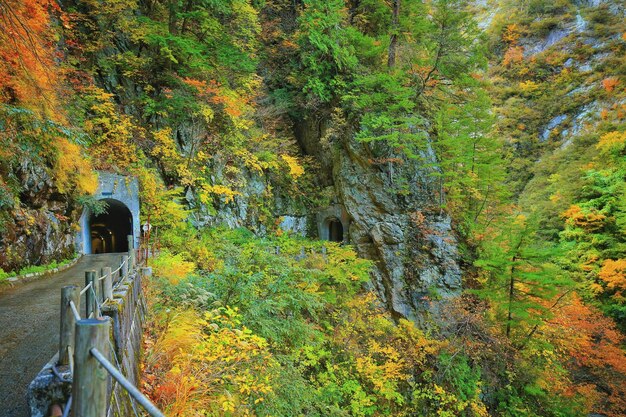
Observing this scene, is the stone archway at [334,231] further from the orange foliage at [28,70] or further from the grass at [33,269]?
the orange foliage at [28,70]

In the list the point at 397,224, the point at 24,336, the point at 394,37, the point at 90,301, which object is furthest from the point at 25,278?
the point at 394,37

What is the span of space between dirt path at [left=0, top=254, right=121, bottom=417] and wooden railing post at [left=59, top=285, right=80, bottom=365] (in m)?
1.21

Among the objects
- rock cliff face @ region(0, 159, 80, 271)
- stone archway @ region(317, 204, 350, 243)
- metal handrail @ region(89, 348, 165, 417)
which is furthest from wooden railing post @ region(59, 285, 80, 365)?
stone archway @ region(317, 204, 350, 243)

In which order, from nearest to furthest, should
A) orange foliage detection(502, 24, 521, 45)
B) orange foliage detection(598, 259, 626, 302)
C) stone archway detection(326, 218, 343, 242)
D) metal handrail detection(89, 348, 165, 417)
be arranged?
metal handrail detection(89, 348, 165, 417) → orange foliage detection(598, 259, 626, 302) → stone archway detection(326, 218, 343, 242) → orange foliage detection(502, 24, 521, 45)

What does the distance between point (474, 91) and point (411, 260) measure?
1029cm

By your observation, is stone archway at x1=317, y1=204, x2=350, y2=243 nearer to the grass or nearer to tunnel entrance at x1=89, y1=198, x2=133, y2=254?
tunnel entrance at x1=89, y1=198, x2=133, y2=254

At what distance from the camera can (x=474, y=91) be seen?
17.5 metres

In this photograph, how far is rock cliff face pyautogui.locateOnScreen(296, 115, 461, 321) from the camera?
15.3 m

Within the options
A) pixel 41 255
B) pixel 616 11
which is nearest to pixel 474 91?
pixel 41 255

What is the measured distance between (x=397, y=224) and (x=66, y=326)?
602 inches

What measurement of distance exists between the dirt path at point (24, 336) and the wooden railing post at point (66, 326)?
1.21 meters

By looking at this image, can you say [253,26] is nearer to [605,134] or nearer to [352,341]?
[352,341]

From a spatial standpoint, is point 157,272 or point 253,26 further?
point 253,26

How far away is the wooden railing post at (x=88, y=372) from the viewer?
1484 mm
